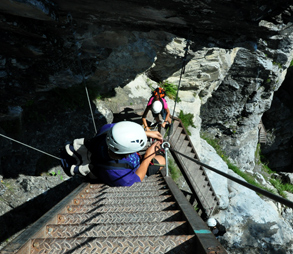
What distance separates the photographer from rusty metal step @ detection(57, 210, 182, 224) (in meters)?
3.08

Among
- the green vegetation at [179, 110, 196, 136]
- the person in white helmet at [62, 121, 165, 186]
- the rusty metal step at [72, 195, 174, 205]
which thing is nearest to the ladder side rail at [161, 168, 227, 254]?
the rusty metal step at [72, 195, 174, 205]

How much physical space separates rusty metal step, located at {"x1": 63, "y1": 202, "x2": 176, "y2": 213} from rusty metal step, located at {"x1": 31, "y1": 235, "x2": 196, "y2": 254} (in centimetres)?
100

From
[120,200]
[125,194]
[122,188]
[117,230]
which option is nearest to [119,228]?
[117,230]

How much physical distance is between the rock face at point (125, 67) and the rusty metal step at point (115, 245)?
293 centimetres

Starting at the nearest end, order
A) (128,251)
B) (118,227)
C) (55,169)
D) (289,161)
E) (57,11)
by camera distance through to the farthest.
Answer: (128,251), (118,227), (57,11), (55,169), (289,161)

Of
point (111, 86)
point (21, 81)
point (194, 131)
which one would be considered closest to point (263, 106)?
point (194, 131)

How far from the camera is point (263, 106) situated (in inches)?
611

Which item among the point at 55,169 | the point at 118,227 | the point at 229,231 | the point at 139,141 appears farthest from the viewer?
the point at 229,231

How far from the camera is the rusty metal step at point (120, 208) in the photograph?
342cm

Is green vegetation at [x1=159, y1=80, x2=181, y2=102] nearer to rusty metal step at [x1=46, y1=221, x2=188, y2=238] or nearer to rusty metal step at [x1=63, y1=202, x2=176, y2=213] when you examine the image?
rusty metal step at [x1=63, y1=202, x2=176, y2=213]

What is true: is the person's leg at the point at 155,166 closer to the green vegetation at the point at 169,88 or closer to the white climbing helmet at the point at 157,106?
the white climbing helmet at the point at 157,106

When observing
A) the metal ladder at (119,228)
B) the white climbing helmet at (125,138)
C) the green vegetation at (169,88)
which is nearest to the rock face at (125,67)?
the green vegetation at (169,88)

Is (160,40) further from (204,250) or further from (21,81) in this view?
(204,250)

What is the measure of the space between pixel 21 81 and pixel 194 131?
759 cm
